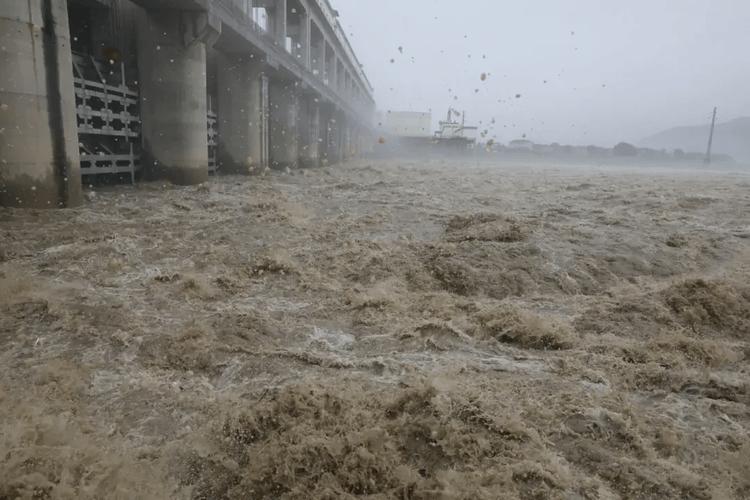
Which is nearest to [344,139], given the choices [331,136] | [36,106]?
[331,136]

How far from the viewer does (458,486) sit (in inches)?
91.4

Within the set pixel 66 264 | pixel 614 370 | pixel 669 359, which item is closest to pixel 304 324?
pixel 614 370

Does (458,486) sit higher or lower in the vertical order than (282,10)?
lower

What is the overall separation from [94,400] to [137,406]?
32 centimetres

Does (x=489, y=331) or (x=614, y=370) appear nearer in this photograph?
(x=614, y=370)

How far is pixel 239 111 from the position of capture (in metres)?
20.1

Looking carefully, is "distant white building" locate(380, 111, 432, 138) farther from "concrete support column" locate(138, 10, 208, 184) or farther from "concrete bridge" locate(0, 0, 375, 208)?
"concrete support column" locate(138, 10, 208, 184)

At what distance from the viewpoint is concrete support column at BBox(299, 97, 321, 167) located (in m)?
30.0

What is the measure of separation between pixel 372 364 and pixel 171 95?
1356 cm

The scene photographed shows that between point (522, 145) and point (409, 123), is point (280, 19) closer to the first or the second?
point (409, 123)

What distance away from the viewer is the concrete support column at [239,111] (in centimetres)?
1977

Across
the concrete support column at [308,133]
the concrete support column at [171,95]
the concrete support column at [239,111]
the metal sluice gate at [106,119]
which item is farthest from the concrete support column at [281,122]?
the metal sluice gate at [106,119]

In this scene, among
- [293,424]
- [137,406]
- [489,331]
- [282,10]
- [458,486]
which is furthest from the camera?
[282,10]

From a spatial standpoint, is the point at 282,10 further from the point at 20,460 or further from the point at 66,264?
the point at 20,460
